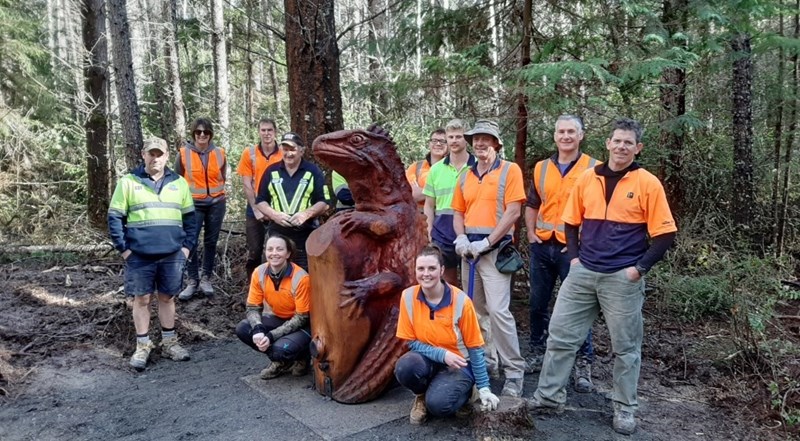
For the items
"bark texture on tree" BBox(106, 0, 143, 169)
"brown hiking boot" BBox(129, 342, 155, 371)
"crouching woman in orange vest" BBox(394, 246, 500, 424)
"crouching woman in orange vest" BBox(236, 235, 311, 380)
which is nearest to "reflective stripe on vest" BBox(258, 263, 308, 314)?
"crouching woman in orange vest" BBox(236, 235, 311, 380)

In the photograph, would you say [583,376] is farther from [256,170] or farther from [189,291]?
[189,291]

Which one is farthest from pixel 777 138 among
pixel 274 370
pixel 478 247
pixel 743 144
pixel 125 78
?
pixel 125 78

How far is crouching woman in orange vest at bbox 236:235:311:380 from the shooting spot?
4.52 metres

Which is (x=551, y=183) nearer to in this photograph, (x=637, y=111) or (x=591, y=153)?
(x=591, y=153)

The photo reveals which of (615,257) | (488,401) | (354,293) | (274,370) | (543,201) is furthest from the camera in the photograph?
(274,370)

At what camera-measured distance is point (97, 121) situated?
10.5m

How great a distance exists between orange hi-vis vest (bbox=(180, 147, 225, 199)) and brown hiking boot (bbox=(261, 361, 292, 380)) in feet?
8.65

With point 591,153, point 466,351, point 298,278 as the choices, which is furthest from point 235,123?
point 466,351

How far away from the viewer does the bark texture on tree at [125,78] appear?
6.50 m

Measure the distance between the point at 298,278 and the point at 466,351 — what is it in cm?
158

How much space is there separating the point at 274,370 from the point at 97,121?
7958 mm

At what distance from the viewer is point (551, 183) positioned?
4.41 meters

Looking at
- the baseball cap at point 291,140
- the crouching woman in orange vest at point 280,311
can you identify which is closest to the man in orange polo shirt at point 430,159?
the baseball cap at point 291,140

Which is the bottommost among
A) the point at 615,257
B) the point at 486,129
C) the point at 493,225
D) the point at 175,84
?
the point at 615,257
